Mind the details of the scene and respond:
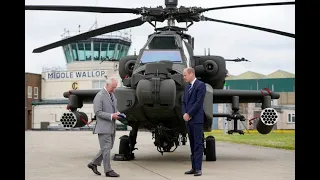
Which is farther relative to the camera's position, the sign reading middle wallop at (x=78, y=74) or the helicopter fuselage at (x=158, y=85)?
the sign reading middle wallop at (x=78, y=74)

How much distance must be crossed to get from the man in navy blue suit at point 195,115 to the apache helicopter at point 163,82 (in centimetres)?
58

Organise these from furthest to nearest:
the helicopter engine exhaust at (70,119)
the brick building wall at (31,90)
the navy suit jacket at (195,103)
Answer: the brick building wall at (31,90), the helicopter engine exhaust at (70,119), the navy suit jacket at (195,103)

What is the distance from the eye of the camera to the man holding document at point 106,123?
9.64 metres

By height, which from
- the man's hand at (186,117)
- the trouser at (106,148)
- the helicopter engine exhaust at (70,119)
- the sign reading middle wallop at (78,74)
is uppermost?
the sign reading middle wallop at (78,74)

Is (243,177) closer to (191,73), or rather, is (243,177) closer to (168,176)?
(168,176)

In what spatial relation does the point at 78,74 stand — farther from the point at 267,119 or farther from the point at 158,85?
the point at 158,85

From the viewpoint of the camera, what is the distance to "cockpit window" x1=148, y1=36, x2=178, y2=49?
12.7 meters

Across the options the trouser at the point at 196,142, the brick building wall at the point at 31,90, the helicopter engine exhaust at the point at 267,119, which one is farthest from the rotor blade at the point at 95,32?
the brick building wall at the point at 31,90

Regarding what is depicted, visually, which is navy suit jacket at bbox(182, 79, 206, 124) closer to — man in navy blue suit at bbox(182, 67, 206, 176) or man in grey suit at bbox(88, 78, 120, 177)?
man in navy blue suit at bbox(182, 67, 206, 176)

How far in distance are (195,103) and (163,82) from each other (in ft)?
3.24

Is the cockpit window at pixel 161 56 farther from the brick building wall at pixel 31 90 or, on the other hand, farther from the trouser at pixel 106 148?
the brick building wall at pixel 31 90

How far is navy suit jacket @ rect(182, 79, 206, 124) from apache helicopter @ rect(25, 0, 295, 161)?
0.60 metres
